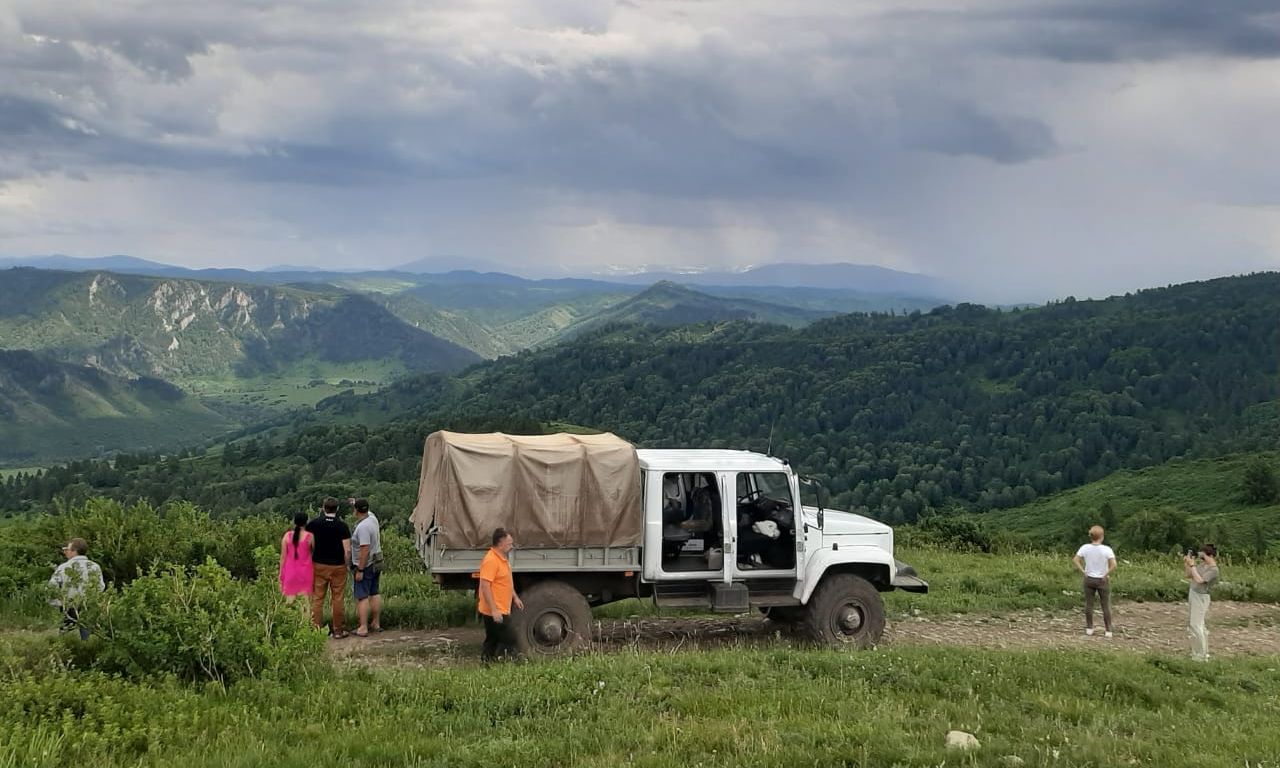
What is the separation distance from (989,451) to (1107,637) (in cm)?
12409

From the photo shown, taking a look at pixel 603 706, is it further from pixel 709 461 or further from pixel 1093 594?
pixel 1093 594

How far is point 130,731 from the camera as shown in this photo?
21.1ft

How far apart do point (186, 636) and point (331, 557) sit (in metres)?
3.84

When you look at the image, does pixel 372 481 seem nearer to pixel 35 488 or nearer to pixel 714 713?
pixel 35 488

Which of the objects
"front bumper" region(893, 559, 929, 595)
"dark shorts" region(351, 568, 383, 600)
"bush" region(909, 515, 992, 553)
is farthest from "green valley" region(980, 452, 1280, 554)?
"dark shorts" region(351, 568, 383, 600)

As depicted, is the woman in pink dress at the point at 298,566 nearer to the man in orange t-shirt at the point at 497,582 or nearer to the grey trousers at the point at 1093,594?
the man in orange t-shirt at the point at 497,582

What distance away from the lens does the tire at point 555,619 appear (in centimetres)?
→ 1049

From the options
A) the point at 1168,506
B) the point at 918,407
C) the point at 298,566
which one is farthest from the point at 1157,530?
the point at 918,407

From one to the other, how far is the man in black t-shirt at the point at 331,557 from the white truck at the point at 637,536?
44.1 inches

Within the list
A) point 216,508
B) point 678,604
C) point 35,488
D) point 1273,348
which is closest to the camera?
point 678,604

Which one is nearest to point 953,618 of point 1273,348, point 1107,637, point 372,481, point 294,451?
point 1107,637

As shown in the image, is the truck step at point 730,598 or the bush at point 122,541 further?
the bush at point 122,541

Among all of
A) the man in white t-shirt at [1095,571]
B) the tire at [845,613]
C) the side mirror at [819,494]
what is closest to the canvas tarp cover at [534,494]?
the side mirror at [819,494]

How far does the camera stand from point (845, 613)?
1134 centimetres
